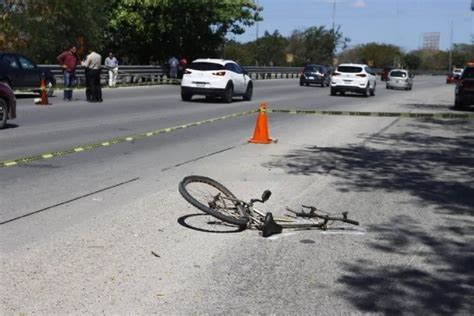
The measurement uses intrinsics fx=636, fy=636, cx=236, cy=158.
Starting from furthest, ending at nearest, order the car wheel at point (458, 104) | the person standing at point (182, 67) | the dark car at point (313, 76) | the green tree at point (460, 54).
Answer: the green tree at point (460, 54) → the dark car at point (313, 76) → the person standing at point (182, 67) → the car wheel at point (458, 104)

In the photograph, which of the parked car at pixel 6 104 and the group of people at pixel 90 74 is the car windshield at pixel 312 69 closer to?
the group of people at pixel 90 74

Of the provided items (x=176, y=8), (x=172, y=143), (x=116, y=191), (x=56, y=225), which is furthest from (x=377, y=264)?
(x=176, y=8)

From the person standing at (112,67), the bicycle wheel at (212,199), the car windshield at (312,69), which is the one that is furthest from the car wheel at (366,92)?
the bicycle wheel at (212,199)

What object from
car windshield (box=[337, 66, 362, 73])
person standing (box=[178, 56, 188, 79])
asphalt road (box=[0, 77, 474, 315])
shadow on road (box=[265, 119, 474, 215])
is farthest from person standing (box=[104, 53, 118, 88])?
shadow on road (box=[265, 119, 474, 215])

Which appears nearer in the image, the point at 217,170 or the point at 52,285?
the point at 52,285

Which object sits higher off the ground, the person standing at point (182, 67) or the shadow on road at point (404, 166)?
the person standing at point (182, 67)

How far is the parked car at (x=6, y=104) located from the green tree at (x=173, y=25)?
27.2 m

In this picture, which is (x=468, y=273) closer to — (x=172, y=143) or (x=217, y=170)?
(x=217, y=170)

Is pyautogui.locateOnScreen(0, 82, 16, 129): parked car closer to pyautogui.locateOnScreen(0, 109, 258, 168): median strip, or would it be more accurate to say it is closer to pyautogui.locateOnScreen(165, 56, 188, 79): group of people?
pyautogui.locateOnScreen(0, 109, 258, 168): median strip

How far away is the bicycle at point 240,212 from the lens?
5.98m

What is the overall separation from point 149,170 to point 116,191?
1.62 metres

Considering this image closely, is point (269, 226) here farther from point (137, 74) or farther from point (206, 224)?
point (137, 74)

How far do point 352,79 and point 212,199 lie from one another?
2718 cm

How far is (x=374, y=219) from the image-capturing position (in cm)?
685
